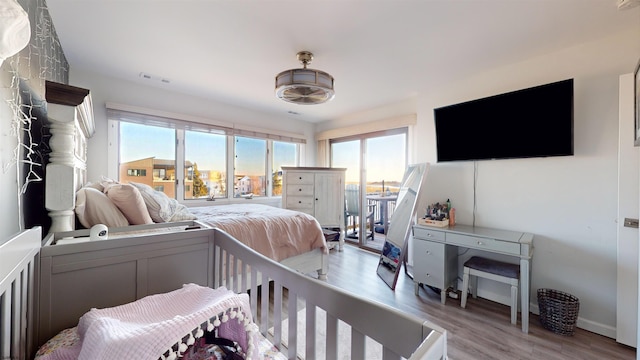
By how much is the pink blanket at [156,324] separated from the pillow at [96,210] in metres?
0.80

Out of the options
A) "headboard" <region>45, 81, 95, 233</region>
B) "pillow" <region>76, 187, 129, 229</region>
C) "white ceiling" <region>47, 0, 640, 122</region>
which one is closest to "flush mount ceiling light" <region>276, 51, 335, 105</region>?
"white ceiling" <region>47, 0, 640, 122</region>

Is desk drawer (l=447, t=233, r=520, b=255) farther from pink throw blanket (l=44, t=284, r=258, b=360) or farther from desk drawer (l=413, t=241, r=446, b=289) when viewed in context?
pink throw blanket (l=44, t=284, r=258, b=360)

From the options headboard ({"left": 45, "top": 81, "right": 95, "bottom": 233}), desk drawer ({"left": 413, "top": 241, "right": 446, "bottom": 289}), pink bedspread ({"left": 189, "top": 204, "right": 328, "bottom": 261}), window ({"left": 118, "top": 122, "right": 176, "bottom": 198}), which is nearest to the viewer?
headboard ({"left": 45, "top": 81, "right": 95, "bottom": 233})

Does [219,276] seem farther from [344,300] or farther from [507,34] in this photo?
[507,34]

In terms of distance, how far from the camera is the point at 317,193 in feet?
14.1

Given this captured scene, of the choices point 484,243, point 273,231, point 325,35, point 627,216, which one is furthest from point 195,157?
point 627,216

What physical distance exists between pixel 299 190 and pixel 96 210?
2.89 m

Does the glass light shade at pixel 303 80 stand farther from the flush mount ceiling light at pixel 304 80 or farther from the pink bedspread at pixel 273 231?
the pink bedspread at pixel 273 231

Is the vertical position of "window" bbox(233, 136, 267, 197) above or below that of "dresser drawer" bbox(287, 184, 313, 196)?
above

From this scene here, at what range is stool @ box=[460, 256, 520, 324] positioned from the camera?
2098 millimetres

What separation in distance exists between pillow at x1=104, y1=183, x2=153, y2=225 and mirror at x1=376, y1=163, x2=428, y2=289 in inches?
97.0

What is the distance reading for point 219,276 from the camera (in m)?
1.55

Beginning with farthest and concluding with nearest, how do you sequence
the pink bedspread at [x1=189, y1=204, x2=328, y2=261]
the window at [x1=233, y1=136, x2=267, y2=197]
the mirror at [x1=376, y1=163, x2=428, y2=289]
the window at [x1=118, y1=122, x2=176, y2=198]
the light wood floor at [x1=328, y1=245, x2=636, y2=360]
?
the window at [x1=233, y1=136, x2=267, y2=197] < the window at [x1=118, y1=122, x2=176, y2=198] < the mirror at [x1=376, y1=163, x2=428, y2=289] < the pink bedspread at [x1=189, y1=204, x2=328, y2=261] < the light wood floor at [x1=328, y1=245, x2=636, y2=360]

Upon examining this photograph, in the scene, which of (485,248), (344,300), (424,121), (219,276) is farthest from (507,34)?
(219,276)
